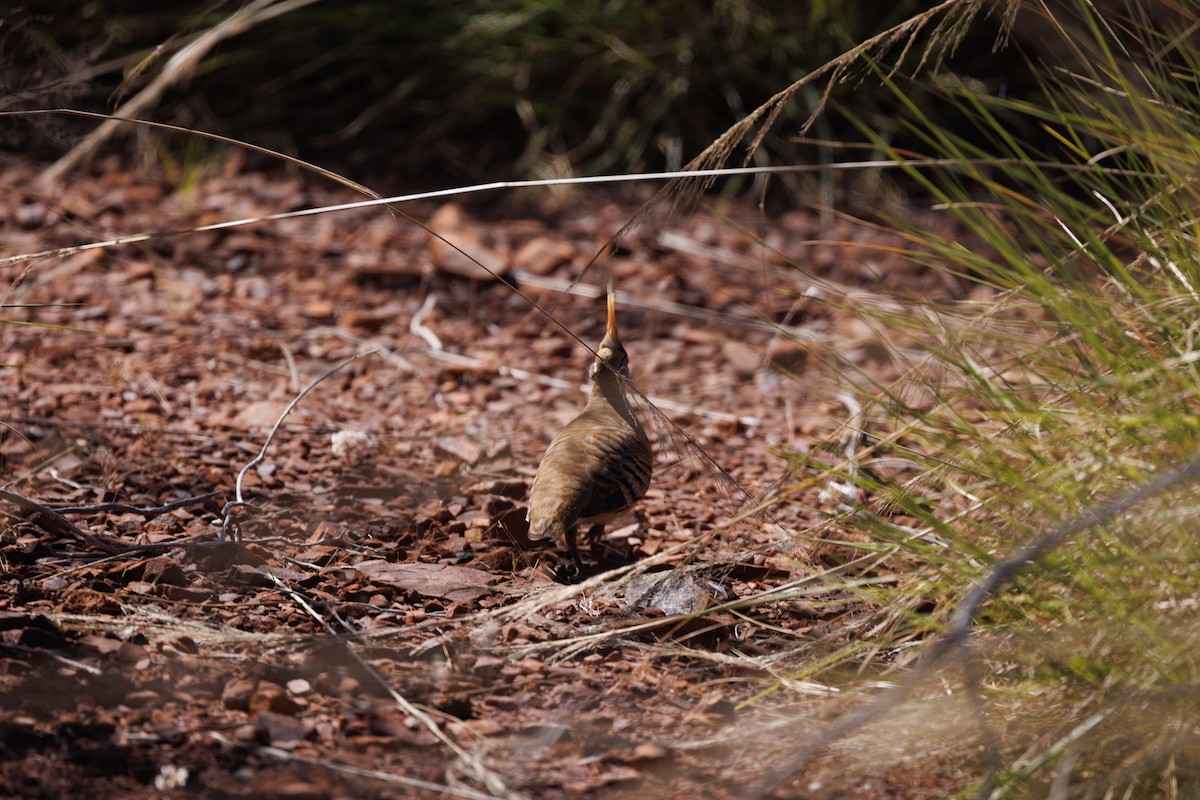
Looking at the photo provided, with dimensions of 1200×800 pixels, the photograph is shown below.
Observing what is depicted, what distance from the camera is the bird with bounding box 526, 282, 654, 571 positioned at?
2561mm

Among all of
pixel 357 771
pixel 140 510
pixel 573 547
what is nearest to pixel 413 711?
pixel 357 771

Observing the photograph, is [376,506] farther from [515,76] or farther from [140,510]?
[515,76]

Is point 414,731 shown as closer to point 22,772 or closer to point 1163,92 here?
point 22,772

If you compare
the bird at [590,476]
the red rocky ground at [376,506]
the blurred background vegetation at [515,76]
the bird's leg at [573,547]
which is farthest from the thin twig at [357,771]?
the blurred background vegetation at [515,76]

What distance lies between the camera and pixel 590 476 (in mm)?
2609

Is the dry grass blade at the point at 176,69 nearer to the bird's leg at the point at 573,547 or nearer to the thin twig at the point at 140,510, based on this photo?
the thin twig at the point at 140,510

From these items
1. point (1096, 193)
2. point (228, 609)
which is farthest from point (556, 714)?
point (1096, 193)

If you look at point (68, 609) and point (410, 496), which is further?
point (410, 496)

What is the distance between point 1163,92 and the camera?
2350 mm

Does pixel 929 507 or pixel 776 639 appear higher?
pixel 929 507

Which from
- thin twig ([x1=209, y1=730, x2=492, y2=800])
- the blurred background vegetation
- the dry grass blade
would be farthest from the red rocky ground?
the blurred background vegetation

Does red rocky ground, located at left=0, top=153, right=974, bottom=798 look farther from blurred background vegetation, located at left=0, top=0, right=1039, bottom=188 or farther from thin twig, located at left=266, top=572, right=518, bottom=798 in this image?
blurred background vegetation, located at left=0, top=0, right=1039, bottom=188

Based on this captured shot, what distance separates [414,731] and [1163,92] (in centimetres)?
196

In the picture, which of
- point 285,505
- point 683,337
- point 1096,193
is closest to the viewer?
point 1096,193
